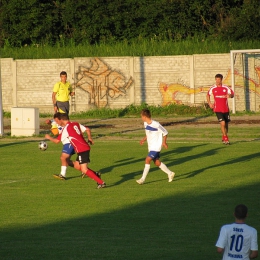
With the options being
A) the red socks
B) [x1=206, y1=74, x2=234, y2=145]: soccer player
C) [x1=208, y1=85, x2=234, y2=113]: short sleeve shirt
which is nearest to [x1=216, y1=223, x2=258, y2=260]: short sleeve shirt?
the red socks

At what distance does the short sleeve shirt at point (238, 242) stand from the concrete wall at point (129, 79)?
2758cm

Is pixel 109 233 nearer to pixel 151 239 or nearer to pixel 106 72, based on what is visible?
pixel 151 239

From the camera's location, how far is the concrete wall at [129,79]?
35469 mm

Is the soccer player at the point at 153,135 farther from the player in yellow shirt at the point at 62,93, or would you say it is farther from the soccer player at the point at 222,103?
the player in yellow shirt at the point at 62,93

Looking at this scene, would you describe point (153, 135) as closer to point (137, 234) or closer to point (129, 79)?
point (137, 234)

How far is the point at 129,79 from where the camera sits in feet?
120

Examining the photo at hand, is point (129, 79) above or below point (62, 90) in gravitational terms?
above

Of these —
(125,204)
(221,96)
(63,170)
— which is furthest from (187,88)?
(125,204)

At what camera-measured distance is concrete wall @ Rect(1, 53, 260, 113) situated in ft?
116

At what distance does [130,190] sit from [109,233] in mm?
4073

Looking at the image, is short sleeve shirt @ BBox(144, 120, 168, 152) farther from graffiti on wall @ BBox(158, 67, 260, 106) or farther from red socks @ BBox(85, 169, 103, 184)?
graffiti on wall @ BBox(158, 67, 260, 106)

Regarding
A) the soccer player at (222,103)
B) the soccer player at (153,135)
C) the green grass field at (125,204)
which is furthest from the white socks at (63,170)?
the soccer player at (222,103)

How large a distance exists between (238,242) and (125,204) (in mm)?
6795

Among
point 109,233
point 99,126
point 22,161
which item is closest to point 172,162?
point 22,161
